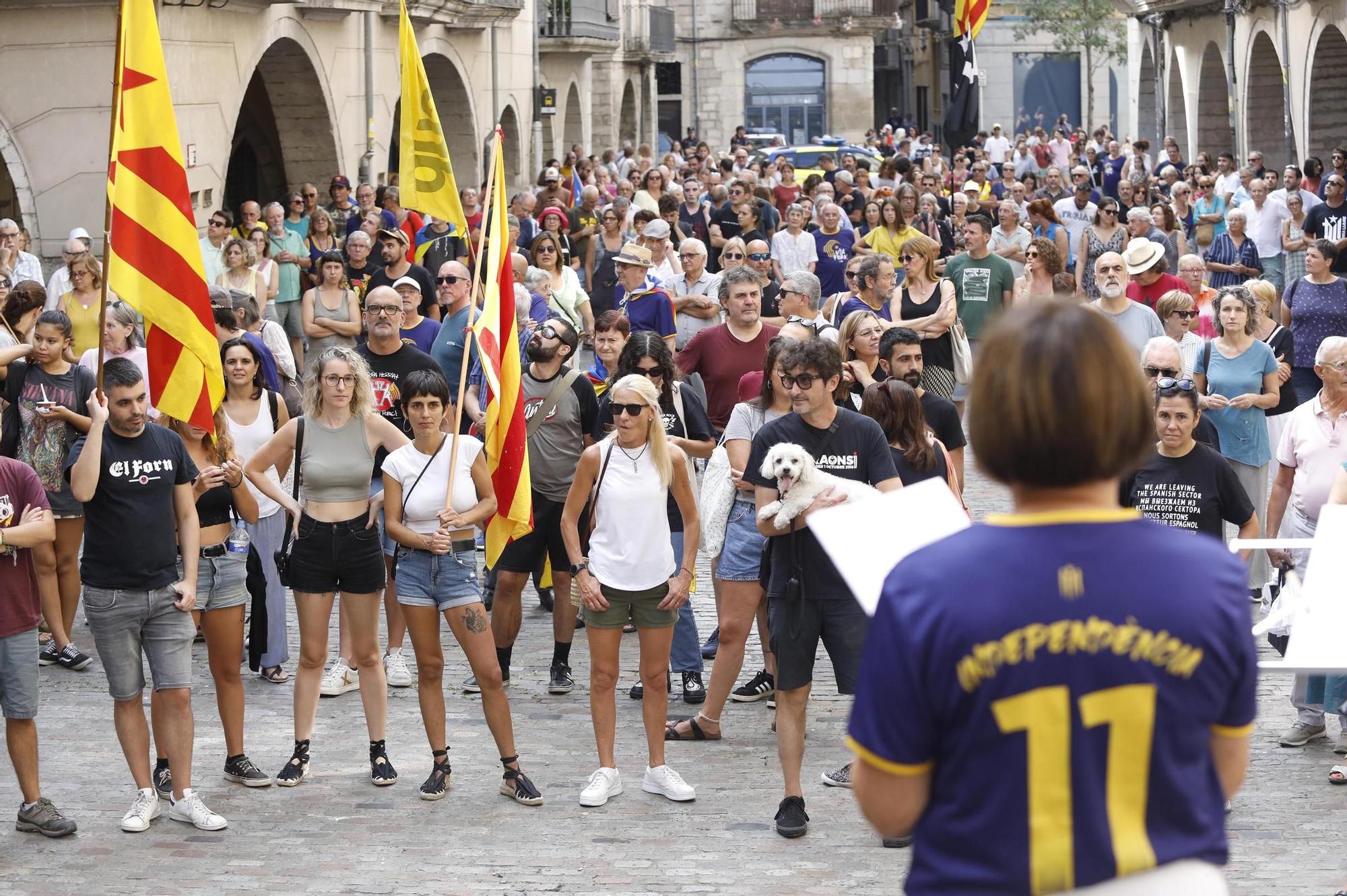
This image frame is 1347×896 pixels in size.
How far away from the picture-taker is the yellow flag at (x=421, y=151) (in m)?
9.34

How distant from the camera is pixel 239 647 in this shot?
6.73 meters

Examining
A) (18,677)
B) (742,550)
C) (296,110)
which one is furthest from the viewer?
(296,110)

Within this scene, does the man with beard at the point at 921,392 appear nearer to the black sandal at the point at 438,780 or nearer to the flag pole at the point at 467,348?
the flag pole at the point at 467,348

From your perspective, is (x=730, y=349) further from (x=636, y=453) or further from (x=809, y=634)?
(x=809, y=634)

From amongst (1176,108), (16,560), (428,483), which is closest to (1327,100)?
(1176,108)

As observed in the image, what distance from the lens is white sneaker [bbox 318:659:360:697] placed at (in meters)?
8.14

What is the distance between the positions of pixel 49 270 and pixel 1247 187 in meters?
12.3

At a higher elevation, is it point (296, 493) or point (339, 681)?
point (296, 493)

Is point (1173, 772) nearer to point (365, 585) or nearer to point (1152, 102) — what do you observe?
point (365, 585)

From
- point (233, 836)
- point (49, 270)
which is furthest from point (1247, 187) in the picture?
point (233, 836)

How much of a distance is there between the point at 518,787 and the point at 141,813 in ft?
4.48

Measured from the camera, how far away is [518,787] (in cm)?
670

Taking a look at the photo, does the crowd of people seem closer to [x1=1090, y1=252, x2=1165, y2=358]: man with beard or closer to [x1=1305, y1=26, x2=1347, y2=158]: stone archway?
[x1=1090, y1=252, x2=1165, y2=358]: man with beard

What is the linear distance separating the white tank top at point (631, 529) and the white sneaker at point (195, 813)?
1.64 m
